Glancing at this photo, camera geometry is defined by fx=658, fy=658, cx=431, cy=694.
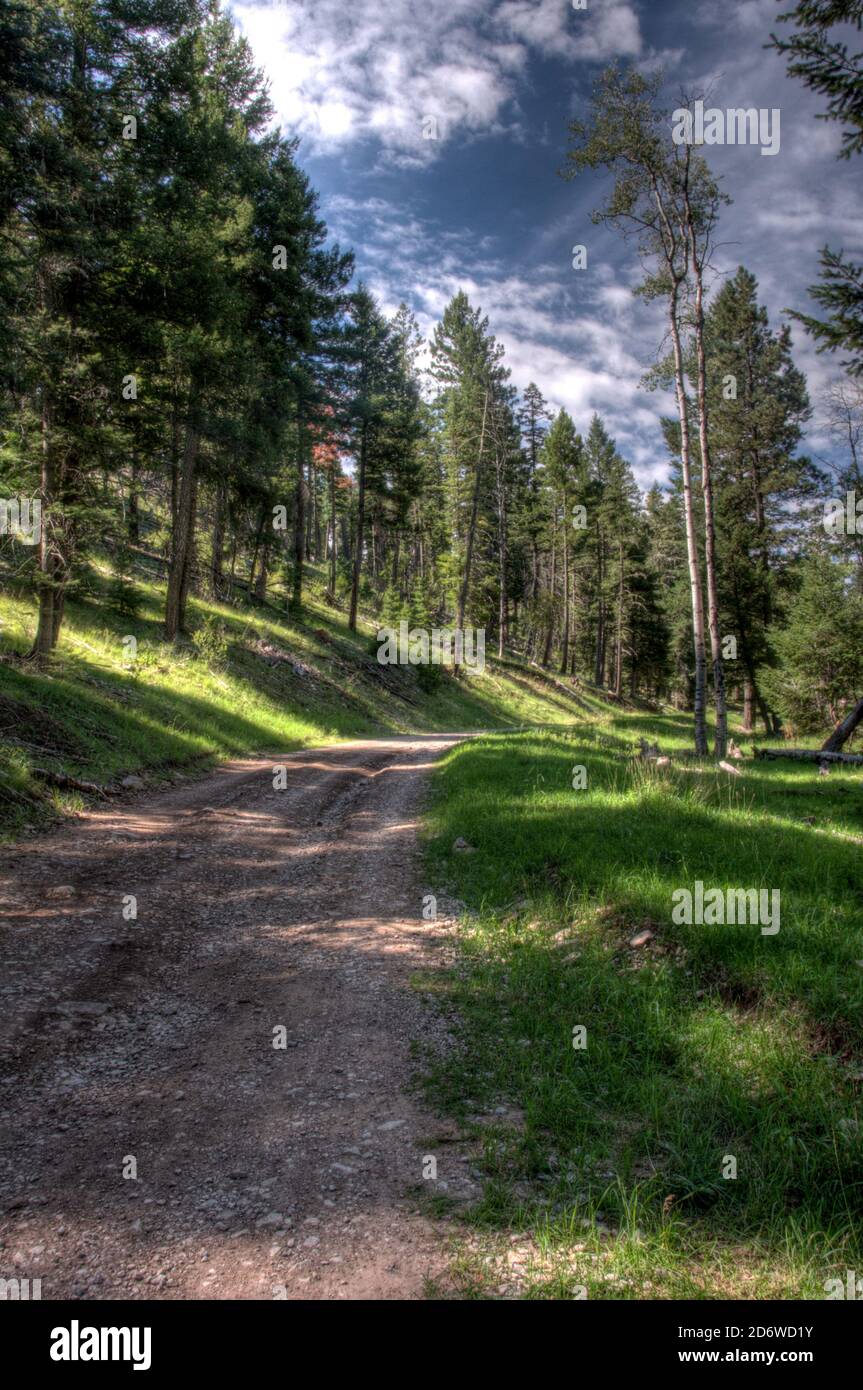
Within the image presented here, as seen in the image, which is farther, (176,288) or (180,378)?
(180,378)

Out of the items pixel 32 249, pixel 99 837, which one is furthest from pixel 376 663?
pixel 99 837

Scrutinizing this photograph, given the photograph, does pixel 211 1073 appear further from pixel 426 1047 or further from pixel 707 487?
pixel 707 487

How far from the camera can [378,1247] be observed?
9.23 ft

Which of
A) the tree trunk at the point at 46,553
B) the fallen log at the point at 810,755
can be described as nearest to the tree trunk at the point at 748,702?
the fallen log at the point at 810,755

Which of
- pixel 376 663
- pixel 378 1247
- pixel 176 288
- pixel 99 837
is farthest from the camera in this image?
pixel 376 663

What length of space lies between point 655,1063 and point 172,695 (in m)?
14.7

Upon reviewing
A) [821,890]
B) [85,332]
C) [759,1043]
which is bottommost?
[759,1043]

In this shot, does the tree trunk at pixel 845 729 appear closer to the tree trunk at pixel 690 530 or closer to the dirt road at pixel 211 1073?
the tree trunk at pixel 690 530

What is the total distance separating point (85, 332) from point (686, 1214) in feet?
53.1

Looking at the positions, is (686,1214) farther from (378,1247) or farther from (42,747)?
(42,747)

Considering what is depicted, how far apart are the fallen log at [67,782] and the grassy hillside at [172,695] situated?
0.12m

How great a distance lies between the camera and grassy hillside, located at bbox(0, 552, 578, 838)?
10.7 meters

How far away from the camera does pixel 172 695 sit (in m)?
16.4
